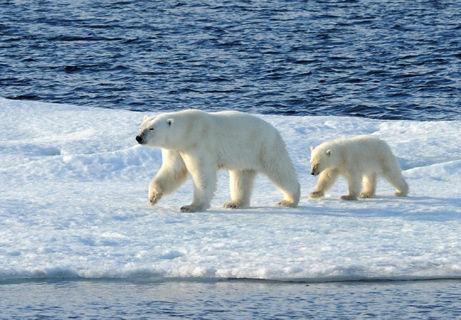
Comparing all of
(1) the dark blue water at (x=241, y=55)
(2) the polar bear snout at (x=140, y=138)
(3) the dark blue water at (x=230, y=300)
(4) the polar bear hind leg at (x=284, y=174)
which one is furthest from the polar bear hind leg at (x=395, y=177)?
(1) the dark blue water at (x=241, y=55)

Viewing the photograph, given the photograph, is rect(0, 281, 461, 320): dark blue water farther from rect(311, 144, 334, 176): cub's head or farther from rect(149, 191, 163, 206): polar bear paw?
rect(311, 144, 334, 176): cub's head

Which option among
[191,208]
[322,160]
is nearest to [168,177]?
[191,208]

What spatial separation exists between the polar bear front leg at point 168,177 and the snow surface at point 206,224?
0.13 m

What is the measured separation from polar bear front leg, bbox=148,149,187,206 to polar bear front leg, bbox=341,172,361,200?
140 centimetres

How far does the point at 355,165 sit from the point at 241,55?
17394 millimetres

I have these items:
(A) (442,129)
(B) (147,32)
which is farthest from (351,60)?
(A) (442,129)

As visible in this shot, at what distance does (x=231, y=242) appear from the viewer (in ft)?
28.0

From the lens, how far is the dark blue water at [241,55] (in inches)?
894

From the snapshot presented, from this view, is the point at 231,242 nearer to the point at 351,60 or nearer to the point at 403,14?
the point at 351,60

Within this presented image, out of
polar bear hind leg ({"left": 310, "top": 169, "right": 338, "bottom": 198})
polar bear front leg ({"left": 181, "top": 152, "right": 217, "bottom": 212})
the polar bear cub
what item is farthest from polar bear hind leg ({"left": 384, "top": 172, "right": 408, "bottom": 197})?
polar bear front leg ({"left": 181, "top": 152, "right": 217, "bottom": 212})

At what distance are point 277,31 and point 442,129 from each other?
17.5 meters

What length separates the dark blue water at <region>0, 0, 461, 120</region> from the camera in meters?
22.7

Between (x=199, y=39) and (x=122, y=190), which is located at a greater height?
(x=199, y=39)

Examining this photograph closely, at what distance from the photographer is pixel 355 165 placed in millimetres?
10445
